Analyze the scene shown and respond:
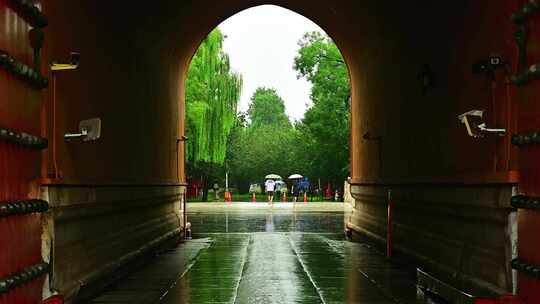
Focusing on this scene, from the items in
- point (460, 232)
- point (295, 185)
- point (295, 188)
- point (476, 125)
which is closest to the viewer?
point (476, 125)

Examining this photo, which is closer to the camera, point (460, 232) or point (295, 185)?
point (460, 232)

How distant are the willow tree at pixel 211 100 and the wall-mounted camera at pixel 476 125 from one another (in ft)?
107

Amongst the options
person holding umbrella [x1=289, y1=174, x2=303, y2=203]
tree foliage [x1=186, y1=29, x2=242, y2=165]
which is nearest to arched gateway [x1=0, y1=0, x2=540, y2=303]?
tree foliage [x1=186, y1=29, x2=242, y2=165]

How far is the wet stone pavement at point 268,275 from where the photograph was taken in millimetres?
8203

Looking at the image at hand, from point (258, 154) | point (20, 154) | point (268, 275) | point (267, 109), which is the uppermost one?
point (267, 109)

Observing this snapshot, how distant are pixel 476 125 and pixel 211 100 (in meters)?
33.6

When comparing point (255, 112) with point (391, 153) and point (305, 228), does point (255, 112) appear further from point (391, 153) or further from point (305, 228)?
point (391, 153)

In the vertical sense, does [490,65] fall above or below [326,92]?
below

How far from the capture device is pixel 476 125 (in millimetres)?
6555

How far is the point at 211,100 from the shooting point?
130ft

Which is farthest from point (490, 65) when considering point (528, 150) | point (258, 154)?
point (258, 154)

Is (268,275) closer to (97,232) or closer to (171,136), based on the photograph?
(97,232)

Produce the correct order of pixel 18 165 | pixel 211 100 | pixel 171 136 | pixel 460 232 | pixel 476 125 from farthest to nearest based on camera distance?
pixel 211 100 < pixel 171 136 < pixel 460 232 < pixel 476 125 < pixel 18 165

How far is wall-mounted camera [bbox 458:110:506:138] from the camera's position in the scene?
6.26 meters
